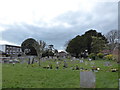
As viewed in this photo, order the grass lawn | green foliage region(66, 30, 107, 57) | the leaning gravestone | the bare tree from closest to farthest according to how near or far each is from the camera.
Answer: the leaning gravestone
the grass lawn
the bare tree
green foliage region(66, 30, 107, 57)

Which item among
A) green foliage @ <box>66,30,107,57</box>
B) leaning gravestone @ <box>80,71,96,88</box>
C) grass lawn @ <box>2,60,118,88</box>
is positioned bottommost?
grass lawn @ <box>2,60,118,88</box>

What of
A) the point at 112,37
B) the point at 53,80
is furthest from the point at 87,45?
the point at 53,80

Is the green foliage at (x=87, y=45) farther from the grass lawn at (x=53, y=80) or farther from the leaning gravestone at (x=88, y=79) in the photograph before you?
the leaning gravestone at (x=88, y=79)

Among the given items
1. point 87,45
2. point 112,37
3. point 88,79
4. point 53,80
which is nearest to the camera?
point 88,79

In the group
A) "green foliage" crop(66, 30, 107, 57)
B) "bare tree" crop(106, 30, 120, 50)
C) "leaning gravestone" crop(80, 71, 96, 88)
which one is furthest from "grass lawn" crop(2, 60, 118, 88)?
"green foliage" crop(66, 30, 107, 57)

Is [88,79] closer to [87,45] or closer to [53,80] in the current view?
[53,80]

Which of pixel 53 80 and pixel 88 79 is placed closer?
pixel 88 79

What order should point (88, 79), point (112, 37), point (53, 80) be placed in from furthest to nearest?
point (112, 37), point (53, 80), point (88, 79)

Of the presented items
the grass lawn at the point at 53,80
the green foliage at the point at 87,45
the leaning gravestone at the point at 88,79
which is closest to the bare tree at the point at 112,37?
the green foliage at the point at 87,45

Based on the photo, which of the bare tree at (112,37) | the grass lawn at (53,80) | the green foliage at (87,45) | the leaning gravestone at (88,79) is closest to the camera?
the leaning gravestone at (88,79)

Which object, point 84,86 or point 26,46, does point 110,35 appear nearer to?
point 26,46

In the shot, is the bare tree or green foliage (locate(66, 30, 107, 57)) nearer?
the bare tree

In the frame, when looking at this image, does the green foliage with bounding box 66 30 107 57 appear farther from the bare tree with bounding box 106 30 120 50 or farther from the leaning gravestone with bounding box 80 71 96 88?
the leaning gravestone with bounding box 80 71 96 88

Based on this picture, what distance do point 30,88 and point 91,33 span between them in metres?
57.0
